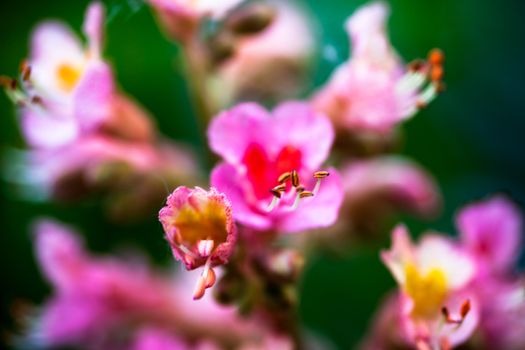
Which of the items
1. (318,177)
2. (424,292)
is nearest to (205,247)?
(318,177)

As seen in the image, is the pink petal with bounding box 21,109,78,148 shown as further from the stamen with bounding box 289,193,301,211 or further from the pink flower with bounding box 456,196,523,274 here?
the pink flower with bounding box 456,196,523,274

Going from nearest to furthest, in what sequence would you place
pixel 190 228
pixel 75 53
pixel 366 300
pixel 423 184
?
pixel 190 228
pixel 75 53
pixel 423 184
pixel 366 300

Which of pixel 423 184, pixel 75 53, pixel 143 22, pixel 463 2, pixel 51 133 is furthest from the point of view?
pixel 463 2

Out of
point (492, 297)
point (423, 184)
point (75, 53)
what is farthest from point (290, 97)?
point (492, 297)

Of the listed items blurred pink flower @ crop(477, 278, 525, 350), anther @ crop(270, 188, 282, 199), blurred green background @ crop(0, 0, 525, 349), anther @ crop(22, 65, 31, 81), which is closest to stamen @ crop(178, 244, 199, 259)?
anther @ crop(270, 188, 282, 199)

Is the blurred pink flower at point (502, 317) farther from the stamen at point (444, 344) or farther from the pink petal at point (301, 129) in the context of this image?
the pink petal at point (301, 129)

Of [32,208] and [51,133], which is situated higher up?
[32,208]

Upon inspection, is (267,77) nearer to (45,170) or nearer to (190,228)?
(45,170)
